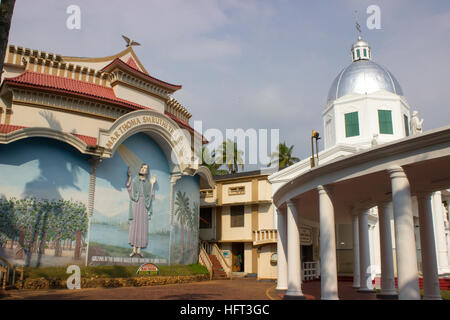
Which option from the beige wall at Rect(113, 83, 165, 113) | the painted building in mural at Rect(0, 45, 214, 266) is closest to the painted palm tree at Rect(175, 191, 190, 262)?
the painted building in mural at Rect(0, 45, 214, 266)

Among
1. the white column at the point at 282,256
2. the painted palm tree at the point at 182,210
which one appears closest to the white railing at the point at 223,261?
the painted palm tree at the point at 182,210

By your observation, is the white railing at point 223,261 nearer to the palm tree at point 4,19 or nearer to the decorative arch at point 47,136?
the decorative arch at point 47,136

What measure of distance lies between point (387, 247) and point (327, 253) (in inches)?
183

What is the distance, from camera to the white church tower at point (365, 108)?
3303 cm

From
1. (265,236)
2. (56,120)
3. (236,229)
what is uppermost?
(56,120)

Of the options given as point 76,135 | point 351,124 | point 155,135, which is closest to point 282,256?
point 155,135

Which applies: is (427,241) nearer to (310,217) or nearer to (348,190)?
→ (348,190)

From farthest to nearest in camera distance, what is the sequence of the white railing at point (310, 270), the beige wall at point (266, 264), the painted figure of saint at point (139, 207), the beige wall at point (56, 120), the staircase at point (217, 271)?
the beige wall at point (266, 264)
the staircase at point (217, 271)
the white railing at point (310, 270)
the painted figure of saint at point (139, 207)
the beige wall at point (56, 120)

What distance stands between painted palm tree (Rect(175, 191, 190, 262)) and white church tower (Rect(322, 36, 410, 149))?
14332mm

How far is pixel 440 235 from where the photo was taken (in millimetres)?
26984

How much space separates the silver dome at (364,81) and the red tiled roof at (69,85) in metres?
18.6

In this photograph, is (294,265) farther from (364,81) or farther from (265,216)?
(364,81)

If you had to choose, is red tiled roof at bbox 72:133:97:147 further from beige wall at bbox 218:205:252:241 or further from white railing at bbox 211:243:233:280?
beige wall at bbox 218:205:252:241

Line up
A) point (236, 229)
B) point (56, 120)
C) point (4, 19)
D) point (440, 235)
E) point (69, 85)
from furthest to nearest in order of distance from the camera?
1. point (236, 229)
2. point (440, 235)
3. point (69, 85)
4. point (56, 120)
5. point (4, 19)
